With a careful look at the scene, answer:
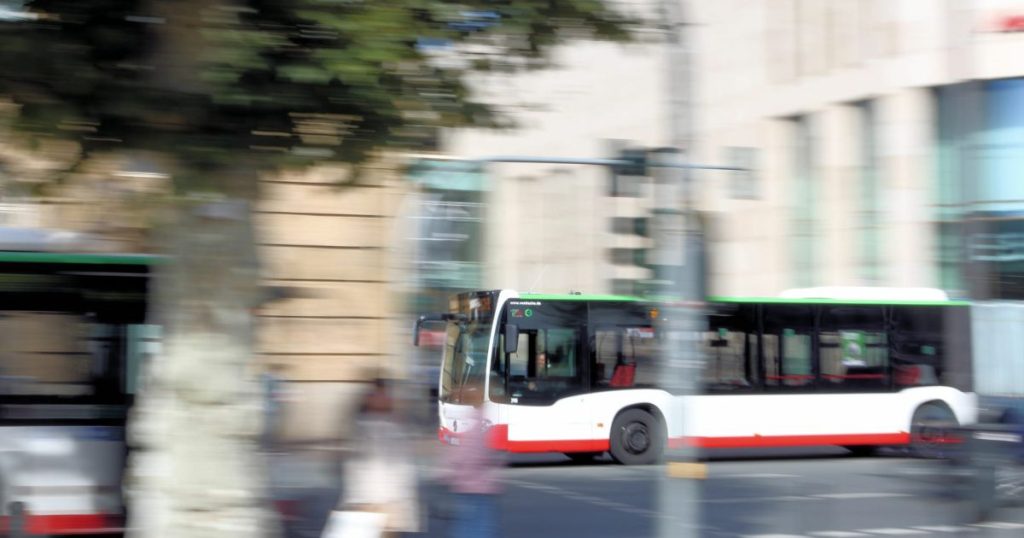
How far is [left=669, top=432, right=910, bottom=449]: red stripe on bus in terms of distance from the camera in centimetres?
1867

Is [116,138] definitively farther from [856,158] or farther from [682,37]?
[856,158]

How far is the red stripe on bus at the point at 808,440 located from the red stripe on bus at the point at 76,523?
33.6 ft

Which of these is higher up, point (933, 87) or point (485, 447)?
point (933, 87)

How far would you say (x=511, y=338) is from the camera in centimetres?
1789

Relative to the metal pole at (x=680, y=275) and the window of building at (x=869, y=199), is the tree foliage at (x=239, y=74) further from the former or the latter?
the window of building at (x=869, y=199)

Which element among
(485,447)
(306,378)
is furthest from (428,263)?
(485,447)

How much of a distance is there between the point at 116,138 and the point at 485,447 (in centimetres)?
304

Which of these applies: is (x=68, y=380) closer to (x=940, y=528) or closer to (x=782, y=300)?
(x=940, y=528)

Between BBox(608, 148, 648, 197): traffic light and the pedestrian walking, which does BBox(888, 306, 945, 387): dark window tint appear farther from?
the pedestrian walking

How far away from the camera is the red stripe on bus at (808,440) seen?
18.7 m

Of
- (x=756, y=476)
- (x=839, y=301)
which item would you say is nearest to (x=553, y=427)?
(x=756, y=476)

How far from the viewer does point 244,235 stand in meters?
6.48

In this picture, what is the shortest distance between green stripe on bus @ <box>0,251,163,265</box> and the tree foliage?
156 inches

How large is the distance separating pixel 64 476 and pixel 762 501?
7.82 meters
